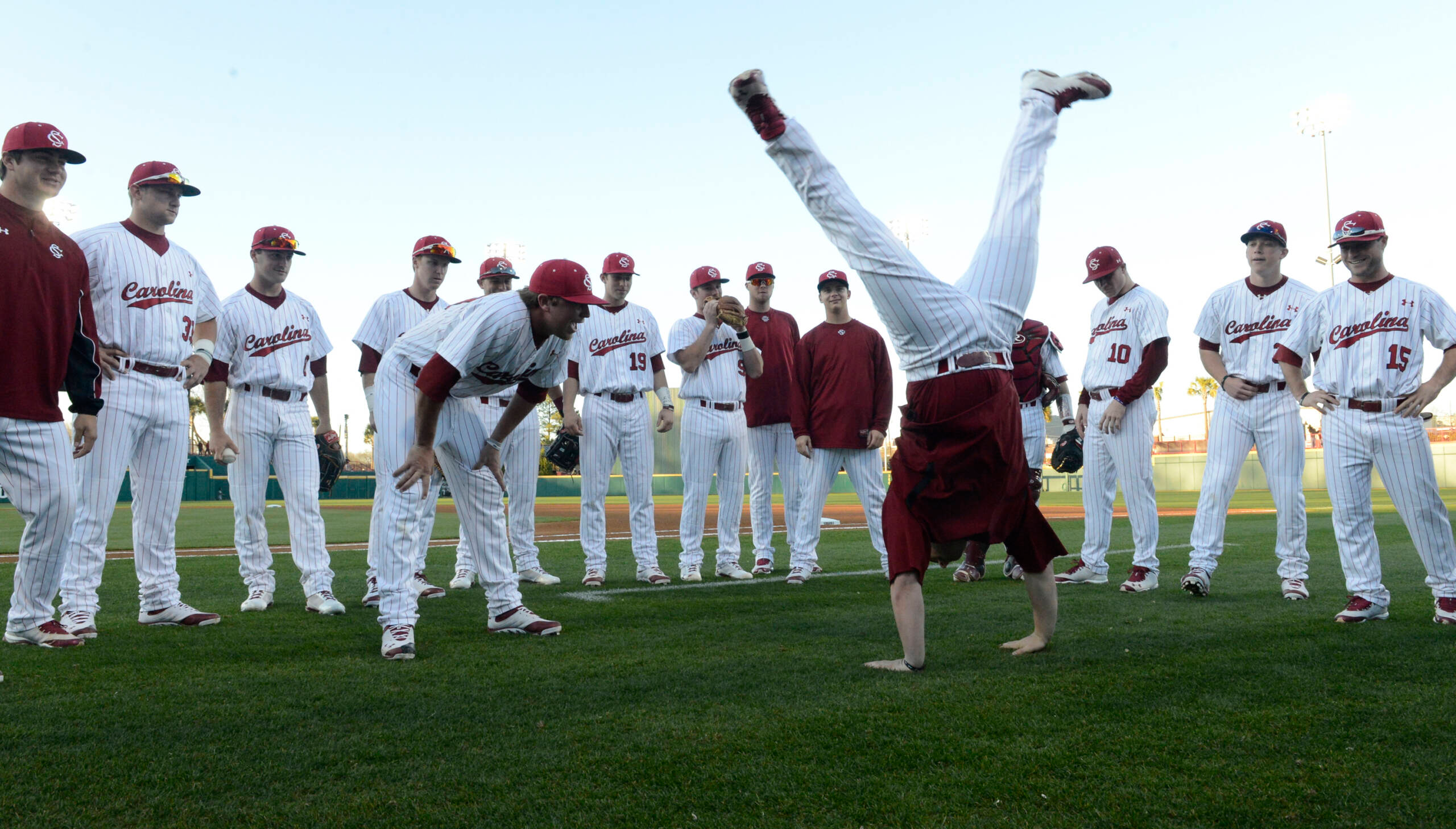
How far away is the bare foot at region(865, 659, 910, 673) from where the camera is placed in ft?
11.4

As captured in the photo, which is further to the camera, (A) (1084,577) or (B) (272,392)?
(A) (1084,577)

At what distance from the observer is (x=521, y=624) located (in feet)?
14.6

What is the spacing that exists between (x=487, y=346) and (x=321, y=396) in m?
2.96

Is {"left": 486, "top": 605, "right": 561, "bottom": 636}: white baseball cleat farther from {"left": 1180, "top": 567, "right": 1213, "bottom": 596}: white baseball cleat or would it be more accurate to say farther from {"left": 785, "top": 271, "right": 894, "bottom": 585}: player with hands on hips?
{"left": 1180, "top": 567, "right": 1213, "bottom": 596}: white baseball cleat

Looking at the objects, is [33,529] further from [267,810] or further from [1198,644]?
[1198,644]

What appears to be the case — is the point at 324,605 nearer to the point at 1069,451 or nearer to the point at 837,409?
the point at 837,409

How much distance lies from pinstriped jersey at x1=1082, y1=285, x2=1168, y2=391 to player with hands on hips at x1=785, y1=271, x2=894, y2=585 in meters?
1.41

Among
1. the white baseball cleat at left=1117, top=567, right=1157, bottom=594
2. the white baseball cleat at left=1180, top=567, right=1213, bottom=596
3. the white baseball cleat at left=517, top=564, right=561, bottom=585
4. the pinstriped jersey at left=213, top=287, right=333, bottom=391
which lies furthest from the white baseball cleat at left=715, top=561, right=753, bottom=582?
the pinstriped jersey at left=213, top=287, right=333, bottom=391

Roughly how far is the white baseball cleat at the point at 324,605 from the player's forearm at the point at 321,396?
1.16 meters

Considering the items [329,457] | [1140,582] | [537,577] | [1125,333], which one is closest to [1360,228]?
[1125,333]

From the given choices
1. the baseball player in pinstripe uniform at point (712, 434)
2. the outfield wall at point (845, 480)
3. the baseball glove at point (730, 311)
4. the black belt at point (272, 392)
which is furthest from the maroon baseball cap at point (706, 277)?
the outfield wall at point (845, 480)

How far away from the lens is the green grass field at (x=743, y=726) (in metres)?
2.13

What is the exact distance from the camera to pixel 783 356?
7.38 m

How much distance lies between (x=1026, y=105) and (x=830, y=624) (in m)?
2.57
